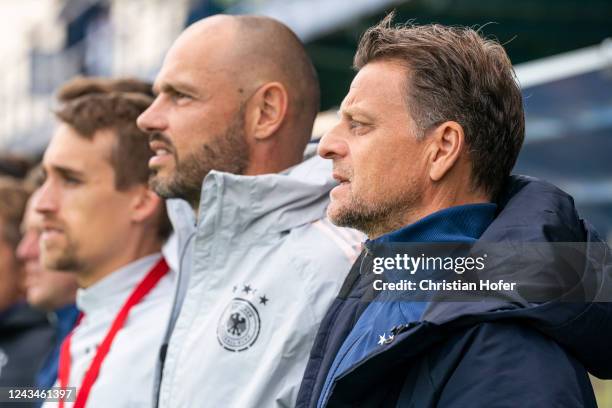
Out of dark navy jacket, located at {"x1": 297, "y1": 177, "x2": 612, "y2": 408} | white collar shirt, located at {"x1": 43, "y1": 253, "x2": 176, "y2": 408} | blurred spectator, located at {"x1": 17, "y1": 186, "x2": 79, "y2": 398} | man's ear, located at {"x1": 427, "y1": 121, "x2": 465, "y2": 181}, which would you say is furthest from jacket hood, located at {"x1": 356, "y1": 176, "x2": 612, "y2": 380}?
blurred spectator, located at {"x1": 17, "y1": 186, "x2": 79, "y2": 398}

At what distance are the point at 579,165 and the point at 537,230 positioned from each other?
2470 mm

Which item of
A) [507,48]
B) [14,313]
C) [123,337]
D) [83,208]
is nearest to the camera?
[123,337]

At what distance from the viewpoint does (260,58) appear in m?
3.03

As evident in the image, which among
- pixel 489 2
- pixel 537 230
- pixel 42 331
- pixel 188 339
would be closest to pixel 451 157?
pixel 537 230

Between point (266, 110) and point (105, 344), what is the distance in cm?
87

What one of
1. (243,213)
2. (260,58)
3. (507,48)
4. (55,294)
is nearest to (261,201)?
(243,213)

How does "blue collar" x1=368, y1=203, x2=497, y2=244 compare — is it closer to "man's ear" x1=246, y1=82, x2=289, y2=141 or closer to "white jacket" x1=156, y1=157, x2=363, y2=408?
"white jacket" x1=156, y1=157, x2=363, y2=408

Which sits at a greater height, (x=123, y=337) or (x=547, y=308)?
(x=547, y=308)

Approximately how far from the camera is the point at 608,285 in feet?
6.37

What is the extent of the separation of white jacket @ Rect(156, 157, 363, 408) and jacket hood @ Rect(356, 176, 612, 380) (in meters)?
0.54

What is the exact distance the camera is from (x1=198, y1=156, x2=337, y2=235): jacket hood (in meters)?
2.70

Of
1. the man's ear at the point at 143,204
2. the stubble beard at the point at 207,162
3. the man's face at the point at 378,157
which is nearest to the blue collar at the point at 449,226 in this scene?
the man's face at the point at 378,157

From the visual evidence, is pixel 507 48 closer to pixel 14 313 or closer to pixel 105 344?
pixel 14 313

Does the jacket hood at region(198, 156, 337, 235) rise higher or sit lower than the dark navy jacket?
lower
